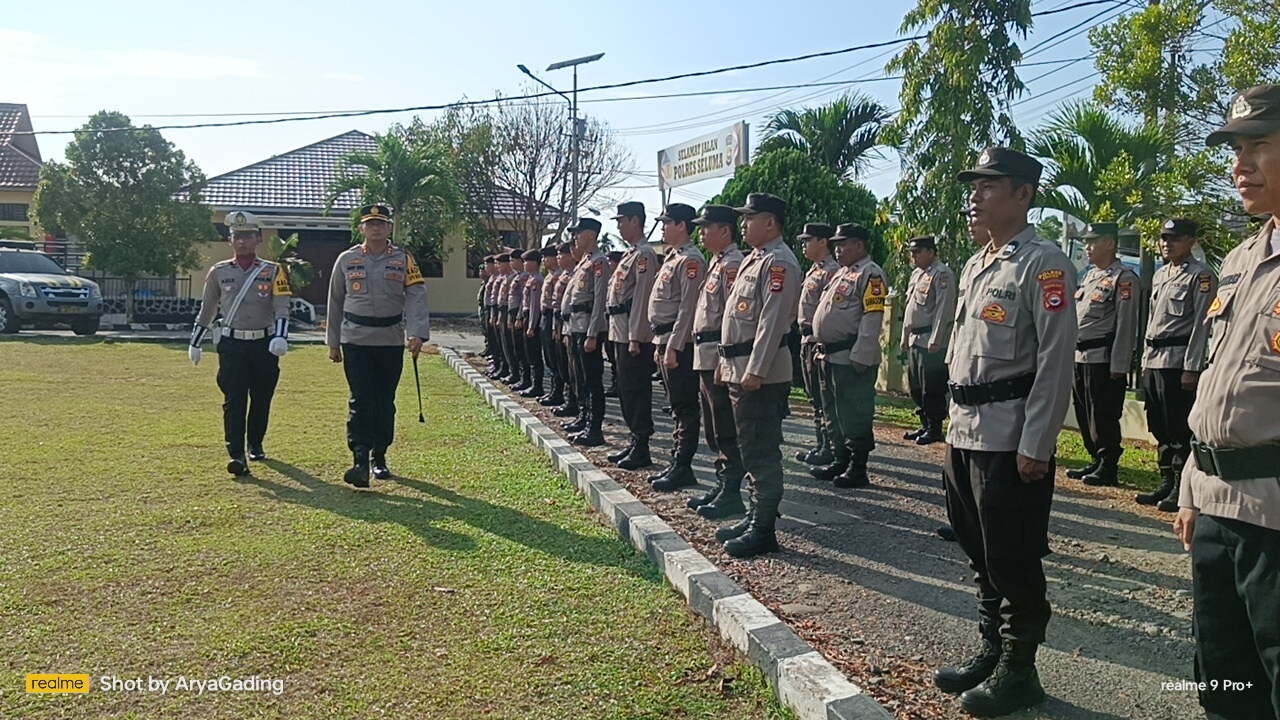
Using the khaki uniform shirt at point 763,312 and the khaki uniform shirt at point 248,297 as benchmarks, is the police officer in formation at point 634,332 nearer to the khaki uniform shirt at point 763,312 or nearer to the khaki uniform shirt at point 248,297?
the khaki uniform shirt at point 763,312

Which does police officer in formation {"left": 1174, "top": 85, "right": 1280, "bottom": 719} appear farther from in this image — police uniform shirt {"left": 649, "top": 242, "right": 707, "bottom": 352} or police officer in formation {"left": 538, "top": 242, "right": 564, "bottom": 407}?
police officer in formation {"left": 538, "top": 242, "right": 564, "bottom": 407}

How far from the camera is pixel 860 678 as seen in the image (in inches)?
134

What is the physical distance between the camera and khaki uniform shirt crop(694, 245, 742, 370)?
5.91 metres

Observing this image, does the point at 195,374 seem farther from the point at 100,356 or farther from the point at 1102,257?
the point at 1102,257

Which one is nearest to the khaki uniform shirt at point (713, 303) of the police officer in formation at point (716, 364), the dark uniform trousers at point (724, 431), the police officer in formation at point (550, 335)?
the police officer in formation at point (716, 364)

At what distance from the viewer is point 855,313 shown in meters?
7.34

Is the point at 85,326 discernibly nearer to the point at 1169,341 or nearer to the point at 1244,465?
the point at 1169,341

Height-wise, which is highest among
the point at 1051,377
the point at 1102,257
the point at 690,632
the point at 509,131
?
the point at 509,131

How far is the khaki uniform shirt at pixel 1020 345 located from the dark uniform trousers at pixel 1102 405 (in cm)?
429

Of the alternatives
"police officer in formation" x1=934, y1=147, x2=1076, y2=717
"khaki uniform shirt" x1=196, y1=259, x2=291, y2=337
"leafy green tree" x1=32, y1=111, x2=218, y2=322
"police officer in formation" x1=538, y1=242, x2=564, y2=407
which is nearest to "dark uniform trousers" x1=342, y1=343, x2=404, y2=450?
"khaki uniform shirt" x1=196, y1=259, x2=291, y2=337

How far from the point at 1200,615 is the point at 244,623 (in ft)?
11.5

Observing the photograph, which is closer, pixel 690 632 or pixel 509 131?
pixel 690 632

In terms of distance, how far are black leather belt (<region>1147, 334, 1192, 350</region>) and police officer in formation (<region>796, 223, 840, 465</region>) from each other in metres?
2.41

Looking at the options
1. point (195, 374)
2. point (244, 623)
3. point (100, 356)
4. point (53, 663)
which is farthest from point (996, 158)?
point (100, 356)
